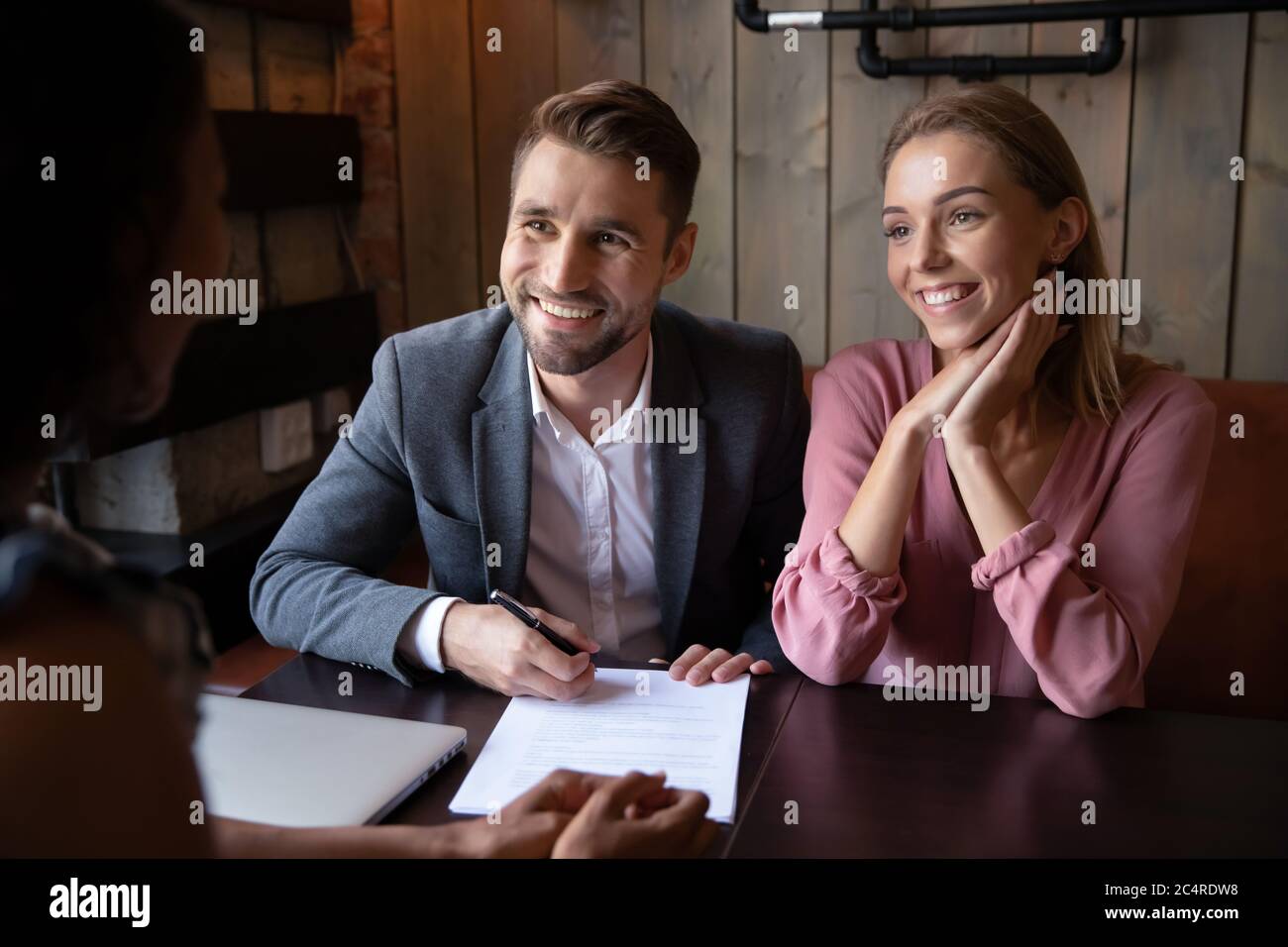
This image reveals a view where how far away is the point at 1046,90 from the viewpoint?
2201 millimetres

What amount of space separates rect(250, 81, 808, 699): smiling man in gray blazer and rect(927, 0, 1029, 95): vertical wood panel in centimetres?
83

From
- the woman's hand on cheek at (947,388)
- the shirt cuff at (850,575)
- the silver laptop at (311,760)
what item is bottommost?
the silver laptop at (311,760)

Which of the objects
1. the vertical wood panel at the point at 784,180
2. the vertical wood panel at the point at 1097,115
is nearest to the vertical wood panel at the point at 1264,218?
the vertical wood panel at the point at 1097,115

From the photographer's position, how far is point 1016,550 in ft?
4.25

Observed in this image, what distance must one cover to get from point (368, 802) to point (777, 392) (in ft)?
2.83

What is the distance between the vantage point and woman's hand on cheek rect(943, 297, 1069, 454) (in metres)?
1.39

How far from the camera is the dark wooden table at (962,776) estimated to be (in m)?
0.96

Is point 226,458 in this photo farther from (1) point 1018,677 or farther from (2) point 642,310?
(1) point 1018,677

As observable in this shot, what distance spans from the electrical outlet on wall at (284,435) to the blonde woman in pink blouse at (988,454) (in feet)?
4.06

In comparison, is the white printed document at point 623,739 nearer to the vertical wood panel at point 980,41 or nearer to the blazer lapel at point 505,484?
the blazer lapel at point 505,484

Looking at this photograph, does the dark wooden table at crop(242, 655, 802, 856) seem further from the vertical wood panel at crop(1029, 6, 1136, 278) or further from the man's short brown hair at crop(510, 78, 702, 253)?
the vertical wood panel at crop(1029, 6, 1136, 278)
